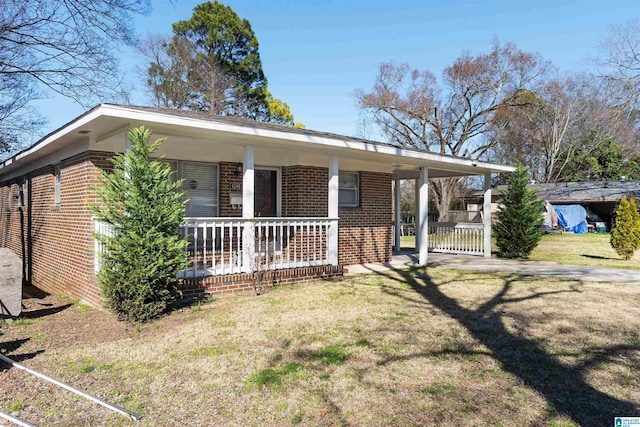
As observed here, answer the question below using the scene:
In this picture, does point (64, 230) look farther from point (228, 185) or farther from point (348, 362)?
point (348, 362)

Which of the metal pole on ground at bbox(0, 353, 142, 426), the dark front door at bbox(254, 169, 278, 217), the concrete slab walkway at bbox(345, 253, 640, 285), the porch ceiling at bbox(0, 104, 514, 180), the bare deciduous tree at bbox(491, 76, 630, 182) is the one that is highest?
the bare deciduous tree at bbox(491, 76, 630, 182)

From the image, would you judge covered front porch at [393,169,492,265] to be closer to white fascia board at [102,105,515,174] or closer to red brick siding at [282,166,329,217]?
white fascia board at [102,105,515,174]

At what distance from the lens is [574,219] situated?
27.0 m

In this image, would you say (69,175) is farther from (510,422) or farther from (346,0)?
(346,0)

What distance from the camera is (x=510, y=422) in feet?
9.97

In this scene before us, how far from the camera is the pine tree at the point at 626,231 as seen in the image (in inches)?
476

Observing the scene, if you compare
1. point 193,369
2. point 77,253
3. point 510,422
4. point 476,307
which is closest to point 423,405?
point 510,422

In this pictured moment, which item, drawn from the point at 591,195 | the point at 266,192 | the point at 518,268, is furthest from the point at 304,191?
the point at 591,195

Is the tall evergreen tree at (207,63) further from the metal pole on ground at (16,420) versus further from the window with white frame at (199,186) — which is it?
the metal pole on ground at (16,420)

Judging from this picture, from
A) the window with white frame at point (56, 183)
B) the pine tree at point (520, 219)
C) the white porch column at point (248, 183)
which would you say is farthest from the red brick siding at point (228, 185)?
the pine tree at point (520, 219)

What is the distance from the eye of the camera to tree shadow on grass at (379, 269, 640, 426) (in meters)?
3.21

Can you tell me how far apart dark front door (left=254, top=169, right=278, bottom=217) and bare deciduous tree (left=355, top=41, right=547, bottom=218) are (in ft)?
68.8

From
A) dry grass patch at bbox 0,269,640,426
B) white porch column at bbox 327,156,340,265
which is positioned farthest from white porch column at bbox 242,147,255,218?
white porch column at bbox 327,156,340,265

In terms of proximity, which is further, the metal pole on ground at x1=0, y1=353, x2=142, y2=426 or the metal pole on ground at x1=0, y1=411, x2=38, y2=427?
the metal pole on ground at x1=0, y1=353, x2=142, y2=426
